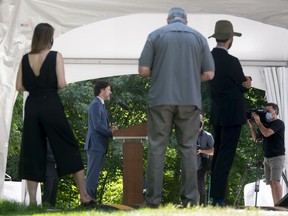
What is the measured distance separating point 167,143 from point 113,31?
533 cm

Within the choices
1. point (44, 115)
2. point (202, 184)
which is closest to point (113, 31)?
point (202, 184)

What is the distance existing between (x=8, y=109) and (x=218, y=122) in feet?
9.10

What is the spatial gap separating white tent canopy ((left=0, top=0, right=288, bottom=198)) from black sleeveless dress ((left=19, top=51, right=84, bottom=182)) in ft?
6.52

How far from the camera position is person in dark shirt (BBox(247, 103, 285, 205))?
11.6 metres

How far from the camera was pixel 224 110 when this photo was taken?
8.62 metres

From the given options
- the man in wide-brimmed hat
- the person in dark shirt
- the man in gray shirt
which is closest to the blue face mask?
the person in dark shirt

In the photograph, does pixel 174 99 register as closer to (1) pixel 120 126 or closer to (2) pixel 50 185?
(2) pixel 50 185

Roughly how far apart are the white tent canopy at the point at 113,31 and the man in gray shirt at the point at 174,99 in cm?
285

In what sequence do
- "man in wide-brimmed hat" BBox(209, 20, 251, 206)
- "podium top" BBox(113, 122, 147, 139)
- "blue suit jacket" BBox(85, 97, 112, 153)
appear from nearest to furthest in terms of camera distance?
1. "man in wide-brimmed hat" BBox(209, 20, 251, 206)
2. "podium top" BBox(113, 122, 147, 139)
3. "blue suit jacket" BBox(85, 97, 112, 153)

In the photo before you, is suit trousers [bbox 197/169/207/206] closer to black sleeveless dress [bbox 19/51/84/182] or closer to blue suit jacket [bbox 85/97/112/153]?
blue suit jacket [bbox 85/97/112/153]

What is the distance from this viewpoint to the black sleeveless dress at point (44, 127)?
811 centimetres

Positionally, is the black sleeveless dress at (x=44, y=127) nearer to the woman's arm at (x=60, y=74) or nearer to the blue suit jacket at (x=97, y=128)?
the woman's arm at (x=60, y=74)

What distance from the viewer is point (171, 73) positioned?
7.78m

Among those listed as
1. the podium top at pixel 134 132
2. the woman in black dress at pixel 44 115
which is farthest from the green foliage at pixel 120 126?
the woman in black dress at pixel 44 115
